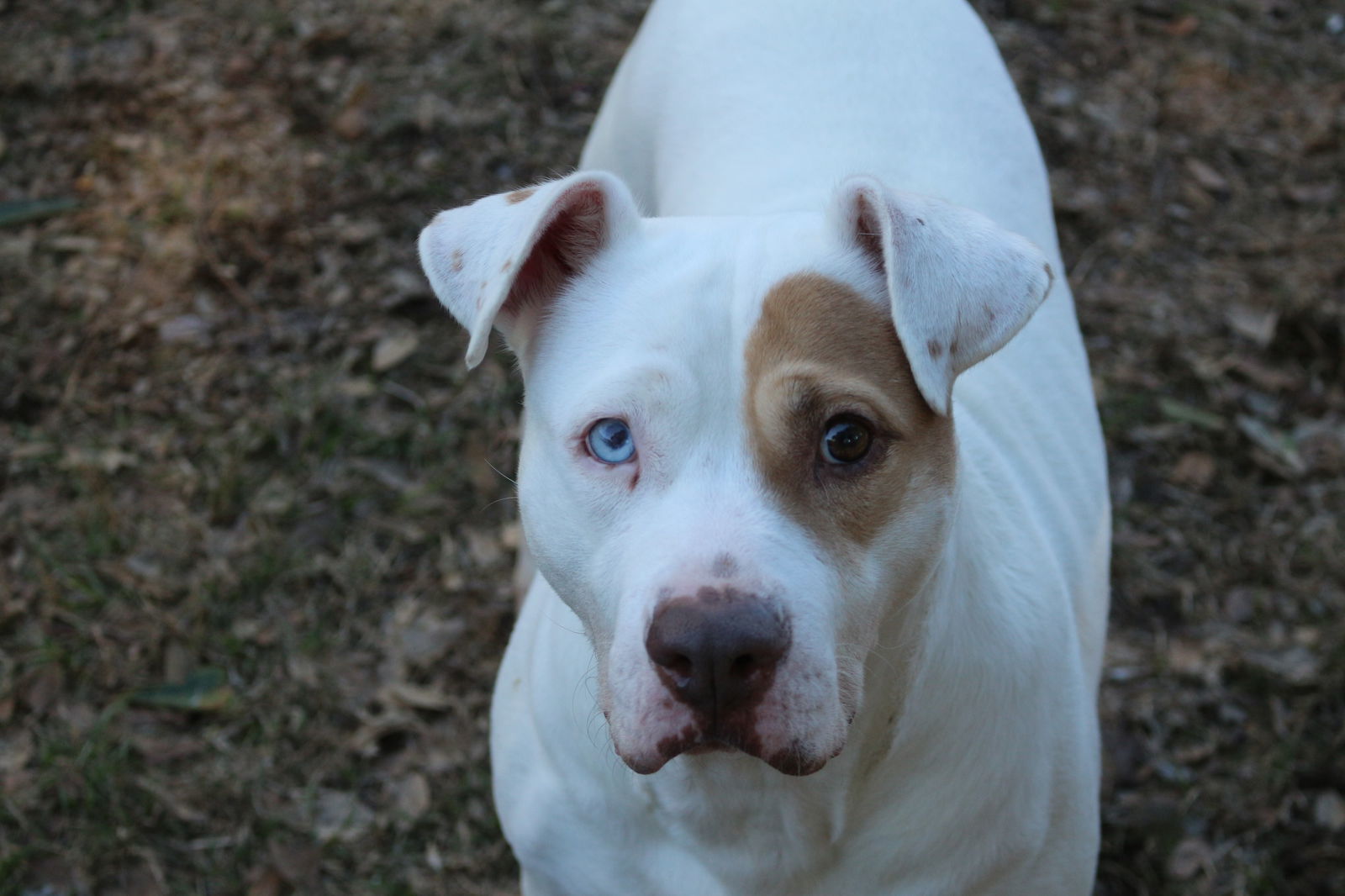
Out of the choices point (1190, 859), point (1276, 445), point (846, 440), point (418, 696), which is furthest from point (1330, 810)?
point (418, 696)

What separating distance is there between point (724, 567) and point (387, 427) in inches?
111

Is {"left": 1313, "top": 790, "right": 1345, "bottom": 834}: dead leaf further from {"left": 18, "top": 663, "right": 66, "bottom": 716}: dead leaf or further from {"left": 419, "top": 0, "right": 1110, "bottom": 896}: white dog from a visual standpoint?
{"left": 18, "top": 663, "right": 66, "bottom": 716}: dead leaf

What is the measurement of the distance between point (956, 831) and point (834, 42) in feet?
6.74

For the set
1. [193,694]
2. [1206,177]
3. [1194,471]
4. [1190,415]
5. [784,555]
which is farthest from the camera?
[1206,177]

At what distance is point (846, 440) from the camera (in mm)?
1987

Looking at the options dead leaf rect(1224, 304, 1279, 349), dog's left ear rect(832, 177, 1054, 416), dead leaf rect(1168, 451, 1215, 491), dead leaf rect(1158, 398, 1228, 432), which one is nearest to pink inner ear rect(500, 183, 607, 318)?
dog's left ear rect(832, 177, 1054, 416)

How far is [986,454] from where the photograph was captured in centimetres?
261

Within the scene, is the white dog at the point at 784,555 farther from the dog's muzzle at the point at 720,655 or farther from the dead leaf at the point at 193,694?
the dead leaf at the point at 193,694

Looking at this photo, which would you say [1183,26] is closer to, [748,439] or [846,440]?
[846,440]

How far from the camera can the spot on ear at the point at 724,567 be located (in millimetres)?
1776

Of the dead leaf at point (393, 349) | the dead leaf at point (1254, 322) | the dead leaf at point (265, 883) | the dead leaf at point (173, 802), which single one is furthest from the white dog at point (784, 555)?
the dead leaf at point (1254, 322)

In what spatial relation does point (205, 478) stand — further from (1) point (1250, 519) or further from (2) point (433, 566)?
(1) point (1250, 519)

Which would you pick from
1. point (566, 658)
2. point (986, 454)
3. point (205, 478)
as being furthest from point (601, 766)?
point (205, 478)

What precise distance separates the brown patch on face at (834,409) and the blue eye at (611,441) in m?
0.21
